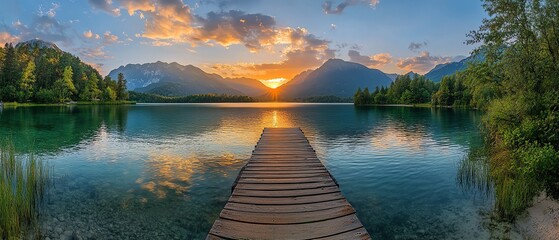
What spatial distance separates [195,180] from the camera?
1698 cm

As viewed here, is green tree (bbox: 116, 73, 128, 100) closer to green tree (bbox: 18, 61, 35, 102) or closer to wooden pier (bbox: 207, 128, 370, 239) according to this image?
green tree (bbox: 18, 61, 35, 102)

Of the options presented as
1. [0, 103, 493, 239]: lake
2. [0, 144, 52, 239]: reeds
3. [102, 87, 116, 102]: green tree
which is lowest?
[0, 103, 493, 239]: lake

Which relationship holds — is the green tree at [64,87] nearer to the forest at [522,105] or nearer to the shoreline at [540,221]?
the forest at [522,105]

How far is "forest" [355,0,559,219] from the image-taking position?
11.4 meters

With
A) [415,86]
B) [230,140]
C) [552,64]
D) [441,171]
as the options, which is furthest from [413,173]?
[415,86]

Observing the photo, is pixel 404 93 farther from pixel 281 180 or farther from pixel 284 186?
pixel 284 186

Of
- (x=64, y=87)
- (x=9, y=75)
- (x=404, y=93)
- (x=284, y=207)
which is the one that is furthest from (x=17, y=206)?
(x=404, y=93)

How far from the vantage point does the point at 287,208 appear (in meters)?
8.89

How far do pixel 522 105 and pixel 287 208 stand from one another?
47.4 feet

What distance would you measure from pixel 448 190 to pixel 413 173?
150 inches

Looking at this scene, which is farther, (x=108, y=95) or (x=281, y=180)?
(x=108, y=95)

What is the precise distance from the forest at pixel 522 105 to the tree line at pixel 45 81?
470ft

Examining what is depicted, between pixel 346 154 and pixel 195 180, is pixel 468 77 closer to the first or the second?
pixel 346 154

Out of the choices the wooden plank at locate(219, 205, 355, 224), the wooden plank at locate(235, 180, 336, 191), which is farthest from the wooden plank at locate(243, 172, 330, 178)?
the wooden plank at locate(219, 205, 355, 224)
